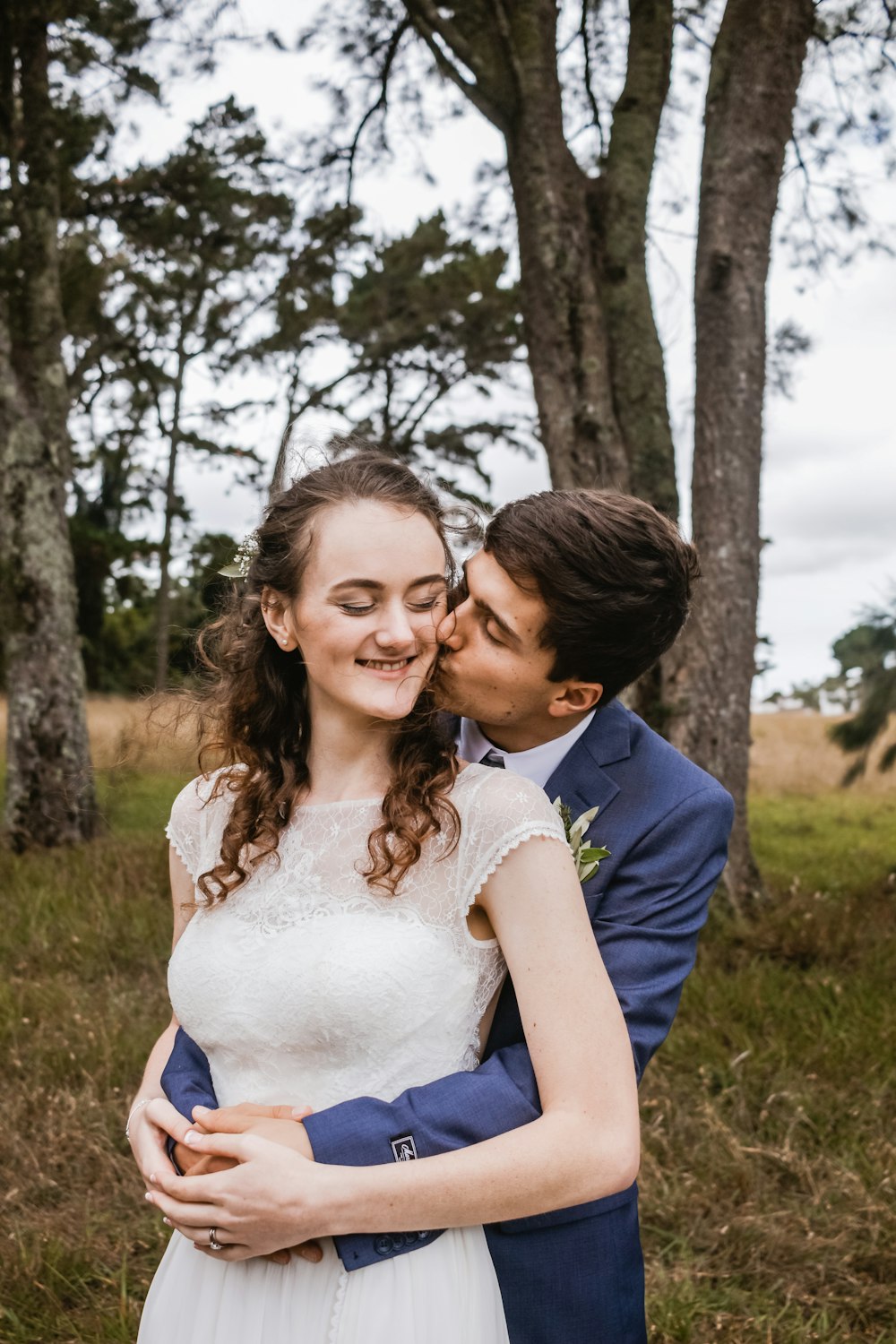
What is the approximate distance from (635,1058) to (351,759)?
74 cm

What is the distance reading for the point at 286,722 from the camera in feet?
7.33

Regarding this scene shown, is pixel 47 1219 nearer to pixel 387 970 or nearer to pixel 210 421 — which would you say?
pixel 387 970

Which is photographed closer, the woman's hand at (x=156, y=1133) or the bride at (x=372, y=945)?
the bride at (x=372, y=945)

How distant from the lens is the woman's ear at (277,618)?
2148 millimetres

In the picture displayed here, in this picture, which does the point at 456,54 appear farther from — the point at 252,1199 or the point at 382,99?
the point at 252,1199

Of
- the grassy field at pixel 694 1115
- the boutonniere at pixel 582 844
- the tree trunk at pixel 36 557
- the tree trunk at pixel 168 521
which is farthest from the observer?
the tree trunk at pixel 168 521

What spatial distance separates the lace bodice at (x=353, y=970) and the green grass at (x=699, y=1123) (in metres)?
1.01

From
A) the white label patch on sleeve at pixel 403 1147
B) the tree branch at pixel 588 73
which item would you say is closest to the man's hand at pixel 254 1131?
the white label patch on sleeve at pixel 403 1147

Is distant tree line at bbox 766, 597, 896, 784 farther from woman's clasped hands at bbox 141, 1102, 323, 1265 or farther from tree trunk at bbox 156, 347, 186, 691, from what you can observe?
tree trunk at bbox 156, 347, 186, 691

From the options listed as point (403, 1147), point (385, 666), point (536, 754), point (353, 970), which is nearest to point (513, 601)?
point (536, 754)

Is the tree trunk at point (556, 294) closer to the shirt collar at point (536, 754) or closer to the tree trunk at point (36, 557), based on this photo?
the shirt collar at point (536, 754)

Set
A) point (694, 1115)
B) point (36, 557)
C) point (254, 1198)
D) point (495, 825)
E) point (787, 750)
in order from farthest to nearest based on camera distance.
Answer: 1. point (787, 750)
2. point (36, 557)
3. point (694, 1115)
4. point (495, 825)
5. point (254, 1198)

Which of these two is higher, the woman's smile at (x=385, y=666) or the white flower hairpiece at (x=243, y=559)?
the white flower hairpiece at (x=243, y=559)

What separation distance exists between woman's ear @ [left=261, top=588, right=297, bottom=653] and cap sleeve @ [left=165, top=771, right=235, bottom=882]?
29 centimetres
